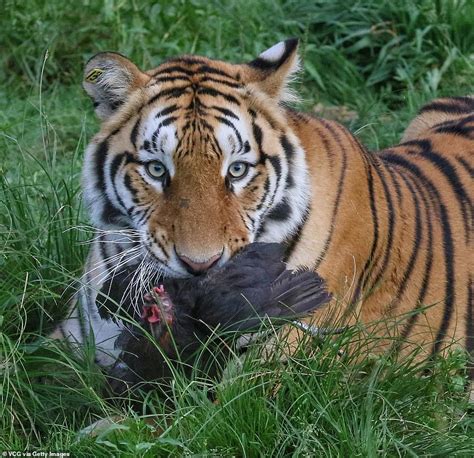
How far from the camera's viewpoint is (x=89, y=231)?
4.11 meters

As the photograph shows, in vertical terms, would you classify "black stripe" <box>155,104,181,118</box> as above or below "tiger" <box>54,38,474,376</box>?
above

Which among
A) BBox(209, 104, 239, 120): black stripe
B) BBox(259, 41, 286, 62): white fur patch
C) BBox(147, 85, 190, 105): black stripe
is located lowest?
BBox(209, 104, 239, 120): black stripe

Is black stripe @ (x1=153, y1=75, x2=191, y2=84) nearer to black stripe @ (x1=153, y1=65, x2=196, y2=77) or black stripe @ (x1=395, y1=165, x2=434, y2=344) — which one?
Result: black stripe @ (x1=153, y1=65, x2=196, y2=77)

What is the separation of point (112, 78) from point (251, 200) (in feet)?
2.08

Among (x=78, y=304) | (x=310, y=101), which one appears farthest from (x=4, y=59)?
(x=78, y=304)

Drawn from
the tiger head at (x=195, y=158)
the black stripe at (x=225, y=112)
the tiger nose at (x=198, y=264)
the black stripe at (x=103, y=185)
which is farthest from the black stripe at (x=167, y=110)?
the tiger nose at (x=198, y=264)

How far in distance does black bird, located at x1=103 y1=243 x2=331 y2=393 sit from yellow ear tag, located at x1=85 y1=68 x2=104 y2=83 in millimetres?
773

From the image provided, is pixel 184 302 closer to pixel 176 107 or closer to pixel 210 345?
pixel 210 345

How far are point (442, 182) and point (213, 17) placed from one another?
310 cm

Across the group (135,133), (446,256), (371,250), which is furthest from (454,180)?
(135,133)

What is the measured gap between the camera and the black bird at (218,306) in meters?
3.62

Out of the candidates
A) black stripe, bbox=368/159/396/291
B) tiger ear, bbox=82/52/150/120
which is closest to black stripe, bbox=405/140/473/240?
black stripe, bbox=368/159/396/291

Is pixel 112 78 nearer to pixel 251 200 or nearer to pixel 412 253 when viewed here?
pixel 251 200

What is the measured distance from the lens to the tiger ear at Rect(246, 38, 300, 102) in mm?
3980
